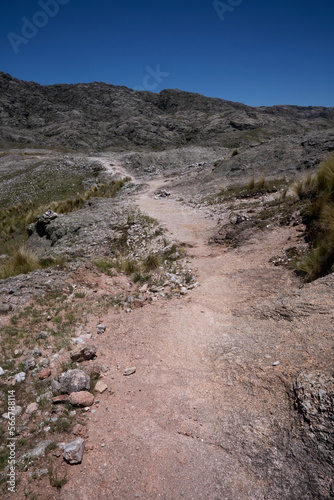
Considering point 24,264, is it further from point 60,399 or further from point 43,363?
point 60,399

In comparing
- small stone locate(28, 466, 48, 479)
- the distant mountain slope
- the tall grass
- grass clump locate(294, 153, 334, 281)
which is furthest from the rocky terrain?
the distant mountain slope

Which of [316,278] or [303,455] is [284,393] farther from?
[316,278]

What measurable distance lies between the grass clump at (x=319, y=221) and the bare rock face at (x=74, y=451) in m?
5.25

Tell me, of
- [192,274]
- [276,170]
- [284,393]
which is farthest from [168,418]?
[276,170]

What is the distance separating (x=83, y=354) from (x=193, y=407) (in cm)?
222

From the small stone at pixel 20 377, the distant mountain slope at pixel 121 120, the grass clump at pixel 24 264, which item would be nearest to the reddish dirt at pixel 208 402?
the small stone at pixel 20 377

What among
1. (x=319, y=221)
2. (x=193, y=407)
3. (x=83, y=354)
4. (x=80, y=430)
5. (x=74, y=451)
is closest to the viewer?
(x=74, y=451)

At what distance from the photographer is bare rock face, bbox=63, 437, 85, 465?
2883 millimetres

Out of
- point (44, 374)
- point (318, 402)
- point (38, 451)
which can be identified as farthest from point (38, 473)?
point (318, 402)

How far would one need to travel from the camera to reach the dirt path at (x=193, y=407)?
262 cm

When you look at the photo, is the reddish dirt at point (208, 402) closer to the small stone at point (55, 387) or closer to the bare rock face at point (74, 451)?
the bare rock face at point (74, 451)

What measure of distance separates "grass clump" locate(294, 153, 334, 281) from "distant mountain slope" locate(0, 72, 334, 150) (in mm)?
49290

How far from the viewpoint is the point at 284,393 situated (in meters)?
3.18

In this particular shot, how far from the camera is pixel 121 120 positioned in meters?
95.2
